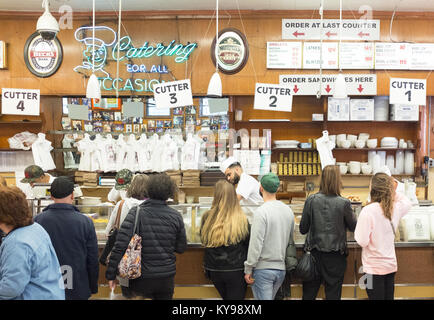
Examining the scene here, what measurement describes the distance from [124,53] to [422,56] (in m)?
4.91

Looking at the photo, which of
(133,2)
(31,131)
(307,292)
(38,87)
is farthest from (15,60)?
(307,292)

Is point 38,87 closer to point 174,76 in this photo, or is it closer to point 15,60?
point 15,60

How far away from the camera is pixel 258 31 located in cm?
710

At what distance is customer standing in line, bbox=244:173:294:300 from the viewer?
11.1ft

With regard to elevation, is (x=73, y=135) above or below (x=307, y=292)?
above

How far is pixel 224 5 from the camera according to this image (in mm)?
6871

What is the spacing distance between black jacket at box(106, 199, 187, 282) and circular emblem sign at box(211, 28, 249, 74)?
4410 millimetres

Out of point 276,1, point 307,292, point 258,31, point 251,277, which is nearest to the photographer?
point 251,277

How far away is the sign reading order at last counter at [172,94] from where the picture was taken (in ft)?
17.5

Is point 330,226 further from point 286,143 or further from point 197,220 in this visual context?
point 286,143

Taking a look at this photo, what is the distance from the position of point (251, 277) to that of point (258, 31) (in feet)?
15.6

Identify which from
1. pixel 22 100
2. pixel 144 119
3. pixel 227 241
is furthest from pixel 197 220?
pixel 144 119

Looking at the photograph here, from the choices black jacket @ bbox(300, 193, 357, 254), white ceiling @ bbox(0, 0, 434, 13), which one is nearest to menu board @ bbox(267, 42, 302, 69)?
white ceiling @ bbox(0, 0, 434, 13)
